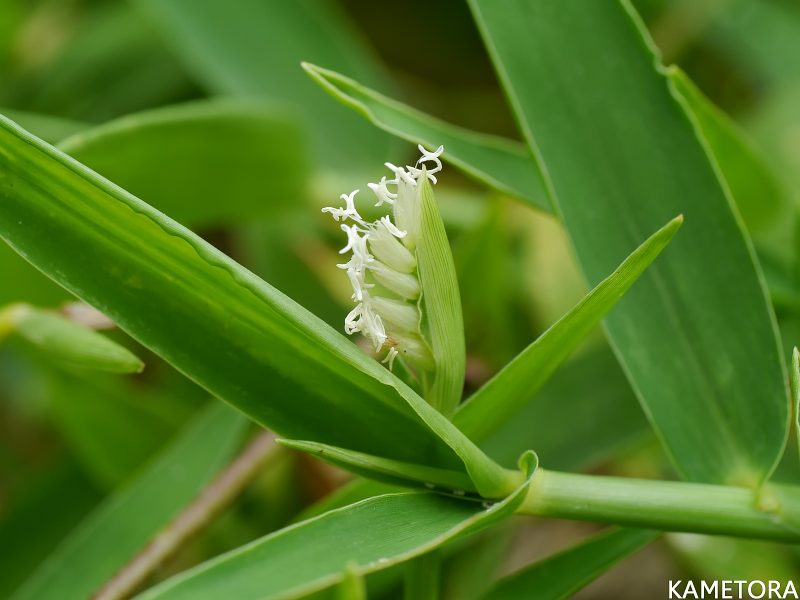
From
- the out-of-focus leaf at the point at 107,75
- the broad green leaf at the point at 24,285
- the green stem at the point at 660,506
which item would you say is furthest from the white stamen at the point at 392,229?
the out-of-focus leaf at the point at 107,75

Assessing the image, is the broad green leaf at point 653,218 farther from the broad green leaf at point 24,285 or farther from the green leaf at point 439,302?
the broad green leaf at point 24,285

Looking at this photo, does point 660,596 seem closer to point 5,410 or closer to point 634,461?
point 634,461

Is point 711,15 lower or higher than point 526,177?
higher

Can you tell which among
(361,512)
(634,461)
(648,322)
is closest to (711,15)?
(634,461)

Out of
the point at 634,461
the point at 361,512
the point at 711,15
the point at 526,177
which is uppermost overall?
the point at 711,15

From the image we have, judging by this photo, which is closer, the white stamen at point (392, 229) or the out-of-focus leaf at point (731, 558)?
the white stamen at point (392, 229)
